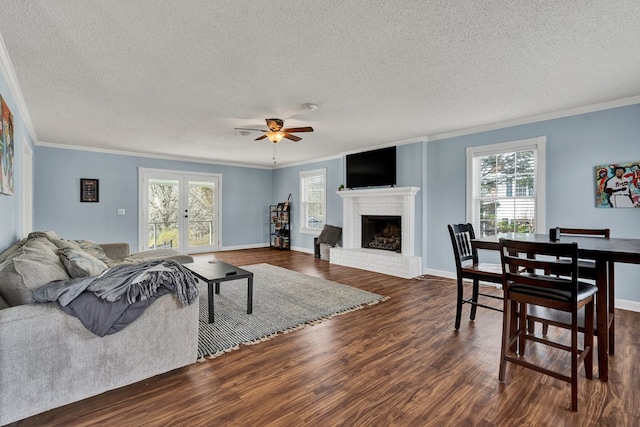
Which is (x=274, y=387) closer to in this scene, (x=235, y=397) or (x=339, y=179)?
(x=235, y=397)

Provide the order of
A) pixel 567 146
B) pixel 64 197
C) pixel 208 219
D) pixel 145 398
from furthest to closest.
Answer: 1. pixel 208 219
2. pixel 64 197
3. pixel 567 146
4. pixel 145 398

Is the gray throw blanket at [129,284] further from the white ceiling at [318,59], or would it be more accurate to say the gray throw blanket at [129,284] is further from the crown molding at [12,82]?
the crown molding at [12,82]

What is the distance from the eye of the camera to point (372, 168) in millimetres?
6000

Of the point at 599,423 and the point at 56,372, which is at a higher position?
the point at 56,372

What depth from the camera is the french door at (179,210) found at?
22.8 ft

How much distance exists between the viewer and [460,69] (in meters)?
2.72

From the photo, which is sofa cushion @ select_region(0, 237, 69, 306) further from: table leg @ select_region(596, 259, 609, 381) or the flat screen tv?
the flat screen tv

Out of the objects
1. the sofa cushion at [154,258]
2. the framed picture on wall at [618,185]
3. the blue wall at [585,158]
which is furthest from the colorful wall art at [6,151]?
the framed picture on wall at [618,185]

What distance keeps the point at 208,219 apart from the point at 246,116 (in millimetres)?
4476

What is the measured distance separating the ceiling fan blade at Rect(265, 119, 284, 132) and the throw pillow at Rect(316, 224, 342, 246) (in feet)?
11.0

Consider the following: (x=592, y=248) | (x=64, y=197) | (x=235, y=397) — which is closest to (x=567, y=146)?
(x=592, y=248)

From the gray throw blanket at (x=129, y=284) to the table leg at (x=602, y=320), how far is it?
2769 mm

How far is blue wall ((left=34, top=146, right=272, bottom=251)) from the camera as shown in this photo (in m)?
5.80

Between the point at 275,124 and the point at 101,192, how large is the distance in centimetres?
467
